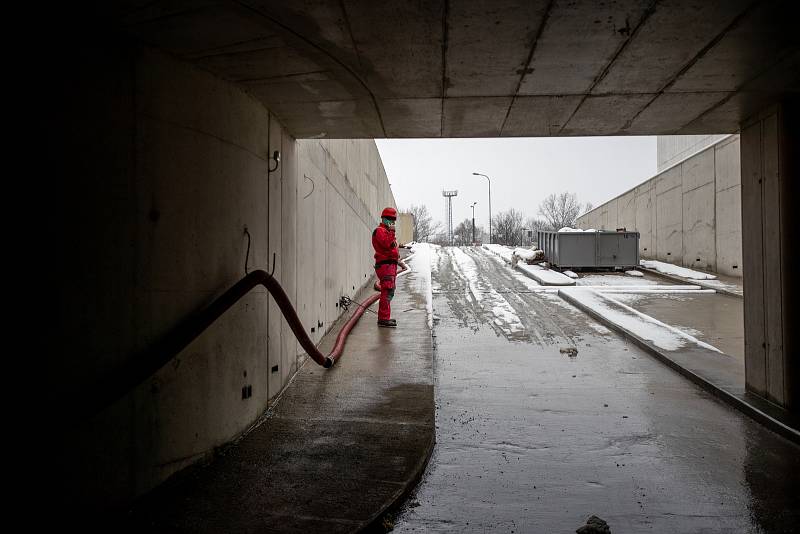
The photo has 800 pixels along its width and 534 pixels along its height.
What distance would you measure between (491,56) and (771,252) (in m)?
3.53

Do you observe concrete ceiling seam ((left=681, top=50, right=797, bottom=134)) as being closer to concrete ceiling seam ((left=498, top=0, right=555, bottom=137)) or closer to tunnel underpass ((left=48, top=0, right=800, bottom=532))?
tunnel underpass ((left=48, top=0, right=800, bottom=532))

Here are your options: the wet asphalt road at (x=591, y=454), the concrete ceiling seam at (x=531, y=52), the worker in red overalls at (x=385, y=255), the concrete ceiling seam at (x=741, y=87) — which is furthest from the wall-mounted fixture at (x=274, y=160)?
the concrete ceiling seam at (x=741, y=87)

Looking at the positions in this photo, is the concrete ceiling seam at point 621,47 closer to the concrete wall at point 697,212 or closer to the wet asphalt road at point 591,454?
the wet asphalt road at point 591,454

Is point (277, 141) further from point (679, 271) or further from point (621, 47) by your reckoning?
point (679, 271)

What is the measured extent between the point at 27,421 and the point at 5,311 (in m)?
0.56

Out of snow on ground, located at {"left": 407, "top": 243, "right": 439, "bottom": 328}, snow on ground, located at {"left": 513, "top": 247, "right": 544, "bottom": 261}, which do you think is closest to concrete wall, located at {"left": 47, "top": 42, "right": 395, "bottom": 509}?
snow on ground, located at {"left": 407, "top": 243, "right": 439, "bottom": 328}

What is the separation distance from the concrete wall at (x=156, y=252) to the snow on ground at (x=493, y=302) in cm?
575

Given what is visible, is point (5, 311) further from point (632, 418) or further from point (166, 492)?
point (632, 418)

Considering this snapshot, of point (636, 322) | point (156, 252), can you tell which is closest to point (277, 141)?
point (156, 252)

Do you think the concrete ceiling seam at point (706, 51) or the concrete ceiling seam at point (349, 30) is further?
the concrete ceiling seam at point (706, 51)

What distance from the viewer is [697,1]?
102 inches

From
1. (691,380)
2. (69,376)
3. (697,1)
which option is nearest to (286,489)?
(69,376)

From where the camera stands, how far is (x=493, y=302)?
11.4 metres

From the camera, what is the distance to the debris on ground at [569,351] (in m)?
6.81
